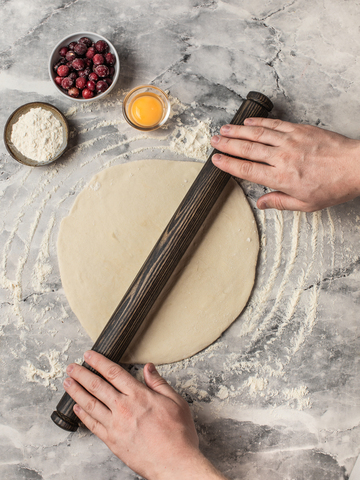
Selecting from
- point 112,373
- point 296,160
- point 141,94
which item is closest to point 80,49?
point 141,94

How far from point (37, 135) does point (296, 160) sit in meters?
1.14

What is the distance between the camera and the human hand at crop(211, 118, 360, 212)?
1345 mm

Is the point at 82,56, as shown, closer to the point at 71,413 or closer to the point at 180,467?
the point at 71,413

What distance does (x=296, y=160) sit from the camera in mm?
1348

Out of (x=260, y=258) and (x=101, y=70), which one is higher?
(x=101, y=70)

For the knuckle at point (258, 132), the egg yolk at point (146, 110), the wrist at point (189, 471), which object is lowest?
the wrist at point (189, 471)

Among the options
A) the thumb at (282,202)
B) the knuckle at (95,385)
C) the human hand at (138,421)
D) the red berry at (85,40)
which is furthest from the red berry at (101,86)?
the knuckle at (95,385)

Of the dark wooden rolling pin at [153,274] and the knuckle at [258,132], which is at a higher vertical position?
the knuckle at [258,132]

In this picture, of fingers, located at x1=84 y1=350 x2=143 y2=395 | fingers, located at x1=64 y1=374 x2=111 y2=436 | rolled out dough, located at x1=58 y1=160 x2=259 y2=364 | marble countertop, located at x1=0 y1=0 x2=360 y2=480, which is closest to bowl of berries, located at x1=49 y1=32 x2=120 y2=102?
marble countertop, located at x1=0 y1=0 x2=360 y2=480

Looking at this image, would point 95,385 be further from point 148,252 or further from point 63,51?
point 63,51

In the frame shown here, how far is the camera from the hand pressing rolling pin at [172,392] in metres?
1.30

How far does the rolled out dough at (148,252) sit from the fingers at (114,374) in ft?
0.57

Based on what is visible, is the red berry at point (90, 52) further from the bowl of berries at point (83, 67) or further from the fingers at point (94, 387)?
the fingers at point (94, 387)

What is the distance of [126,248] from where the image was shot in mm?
1546
